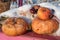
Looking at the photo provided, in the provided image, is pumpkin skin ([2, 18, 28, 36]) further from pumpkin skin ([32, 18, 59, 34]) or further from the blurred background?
the blurred background

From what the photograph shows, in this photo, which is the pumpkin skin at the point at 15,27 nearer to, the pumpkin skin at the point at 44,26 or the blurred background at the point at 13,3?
the pumpkin skin at the point at 44,26

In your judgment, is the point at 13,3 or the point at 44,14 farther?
the point at 13,3

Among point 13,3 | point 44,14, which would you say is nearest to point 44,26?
point 44,14

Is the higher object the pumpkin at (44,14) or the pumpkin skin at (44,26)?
the pumpkin at (44,14)

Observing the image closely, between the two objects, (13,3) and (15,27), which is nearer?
(15,27)

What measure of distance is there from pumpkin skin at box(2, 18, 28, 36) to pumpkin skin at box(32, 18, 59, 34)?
45mm

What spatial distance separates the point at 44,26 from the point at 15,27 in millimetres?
114

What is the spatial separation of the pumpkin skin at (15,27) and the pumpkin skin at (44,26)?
45 millimetres

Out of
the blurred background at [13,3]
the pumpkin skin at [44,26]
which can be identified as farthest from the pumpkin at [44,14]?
the blurred background at [13,3]

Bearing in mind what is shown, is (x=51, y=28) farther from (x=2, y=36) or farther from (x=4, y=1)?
(x=4, y=1)

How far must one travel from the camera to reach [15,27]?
26.2 inches

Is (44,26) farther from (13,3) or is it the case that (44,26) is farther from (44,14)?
(13,3)

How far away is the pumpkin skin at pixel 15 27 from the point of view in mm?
668

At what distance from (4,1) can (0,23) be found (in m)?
0.30
